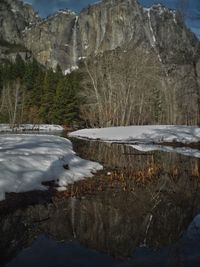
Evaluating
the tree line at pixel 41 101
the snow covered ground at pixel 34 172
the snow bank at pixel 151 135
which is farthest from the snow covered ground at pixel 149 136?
the tree line at pixel 41 101

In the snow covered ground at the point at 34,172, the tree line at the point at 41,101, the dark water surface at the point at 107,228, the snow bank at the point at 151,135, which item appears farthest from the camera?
the tree line at the point at 41,101

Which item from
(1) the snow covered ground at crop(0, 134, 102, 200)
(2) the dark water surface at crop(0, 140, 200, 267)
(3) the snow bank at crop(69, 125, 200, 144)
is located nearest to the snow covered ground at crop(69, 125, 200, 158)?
(3) the snow bank at crop(69, 125, 200, 144)

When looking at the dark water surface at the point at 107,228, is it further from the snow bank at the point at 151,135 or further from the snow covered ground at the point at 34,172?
the snow bank at the point at 151,135

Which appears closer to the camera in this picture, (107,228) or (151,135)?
(107,228)

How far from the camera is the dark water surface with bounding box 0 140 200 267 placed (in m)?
6.39

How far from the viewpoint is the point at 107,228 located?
7859 mm

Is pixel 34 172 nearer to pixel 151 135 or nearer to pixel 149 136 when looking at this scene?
pixel 149 136

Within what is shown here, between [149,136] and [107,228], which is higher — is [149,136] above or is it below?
above

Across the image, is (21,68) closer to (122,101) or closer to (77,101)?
(77,101)

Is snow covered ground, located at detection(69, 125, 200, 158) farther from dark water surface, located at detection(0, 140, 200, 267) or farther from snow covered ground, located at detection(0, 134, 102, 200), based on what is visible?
dark water surface, located at detection(0, 140, 200, 267)

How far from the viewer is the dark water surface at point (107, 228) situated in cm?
639

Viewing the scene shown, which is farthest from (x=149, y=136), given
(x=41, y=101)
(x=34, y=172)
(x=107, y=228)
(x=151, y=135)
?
(x=41, y=101)

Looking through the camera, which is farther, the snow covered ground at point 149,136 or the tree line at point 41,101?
the tree line at point 41,101

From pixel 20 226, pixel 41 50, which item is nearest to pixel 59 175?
pixel 20 226
